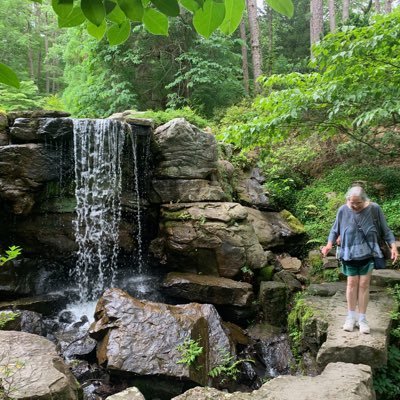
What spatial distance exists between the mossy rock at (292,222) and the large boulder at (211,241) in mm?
1646

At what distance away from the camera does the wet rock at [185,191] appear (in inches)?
331

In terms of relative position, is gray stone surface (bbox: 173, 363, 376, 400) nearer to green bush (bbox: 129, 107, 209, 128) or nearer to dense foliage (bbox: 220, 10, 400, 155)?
dense foliage (bbox: 220, 10, 400, 155)

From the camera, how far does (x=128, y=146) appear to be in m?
8.79

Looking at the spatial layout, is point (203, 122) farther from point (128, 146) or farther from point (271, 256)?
point (271, 256)

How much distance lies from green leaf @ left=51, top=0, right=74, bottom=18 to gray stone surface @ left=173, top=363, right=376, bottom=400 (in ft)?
10.9

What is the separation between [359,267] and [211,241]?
371 cm

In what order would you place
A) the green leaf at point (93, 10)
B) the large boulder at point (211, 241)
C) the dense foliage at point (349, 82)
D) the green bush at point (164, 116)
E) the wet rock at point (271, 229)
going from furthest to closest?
the green bush at point (164, 116), the wet rock at point (271, 229), the large boulder at point (211, 241), the dense foliage at point (349, 82), the green leaf at point (93, 10)

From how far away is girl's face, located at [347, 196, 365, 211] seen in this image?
4.06 m

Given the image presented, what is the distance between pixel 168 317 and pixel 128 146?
186 inches

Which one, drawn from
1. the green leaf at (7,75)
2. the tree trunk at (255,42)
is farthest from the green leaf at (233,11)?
the tree trunk at (255,42)

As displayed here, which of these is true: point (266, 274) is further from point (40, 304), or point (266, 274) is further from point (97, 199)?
point (40, 304)

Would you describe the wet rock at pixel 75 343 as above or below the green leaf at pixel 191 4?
below

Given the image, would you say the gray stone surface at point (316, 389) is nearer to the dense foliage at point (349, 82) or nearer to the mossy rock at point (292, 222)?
the dense foliage at point (349, 82)

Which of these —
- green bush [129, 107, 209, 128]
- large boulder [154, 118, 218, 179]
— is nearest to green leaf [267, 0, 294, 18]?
large boulder [154, 118, 218, 179]
